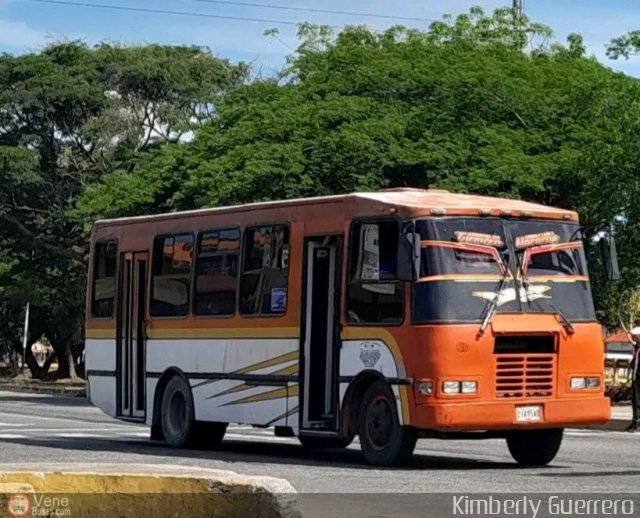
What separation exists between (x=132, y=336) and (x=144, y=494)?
41.5 ft

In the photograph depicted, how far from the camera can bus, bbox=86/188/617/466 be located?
15.8 m

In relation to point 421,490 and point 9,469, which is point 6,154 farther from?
point 9,469

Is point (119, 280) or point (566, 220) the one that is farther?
point (119, 280)

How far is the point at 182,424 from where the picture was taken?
19.8 meters

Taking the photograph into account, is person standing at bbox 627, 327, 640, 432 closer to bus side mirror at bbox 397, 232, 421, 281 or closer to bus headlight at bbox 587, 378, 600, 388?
bus headlight at bbox 587, 378, 600, 388

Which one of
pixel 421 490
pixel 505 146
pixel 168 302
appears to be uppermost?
pixel 505 146

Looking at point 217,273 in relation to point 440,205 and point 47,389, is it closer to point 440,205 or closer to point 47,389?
point 440,205

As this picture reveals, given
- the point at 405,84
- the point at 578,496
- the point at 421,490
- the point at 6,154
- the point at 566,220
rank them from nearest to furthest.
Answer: the point at 578,496, the point at 421,490, the point at 566,220, the point at 405,84, the point at 6,154

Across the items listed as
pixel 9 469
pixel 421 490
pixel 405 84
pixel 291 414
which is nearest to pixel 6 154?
pixel 405 84

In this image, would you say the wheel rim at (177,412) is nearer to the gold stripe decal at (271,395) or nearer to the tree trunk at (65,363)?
the gold stripe decal at (271,395)

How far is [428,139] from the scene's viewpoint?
32.8 m

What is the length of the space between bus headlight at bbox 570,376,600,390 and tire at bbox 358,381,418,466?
77.5 inches

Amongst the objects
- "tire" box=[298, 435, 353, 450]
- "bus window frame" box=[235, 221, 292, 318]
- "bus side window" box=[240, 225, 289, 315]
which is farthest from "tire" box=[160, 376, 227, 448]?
"bus side window" box=[240, 225, 289, 315]

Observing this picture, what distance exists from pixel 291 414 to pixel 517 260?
11.2ft
